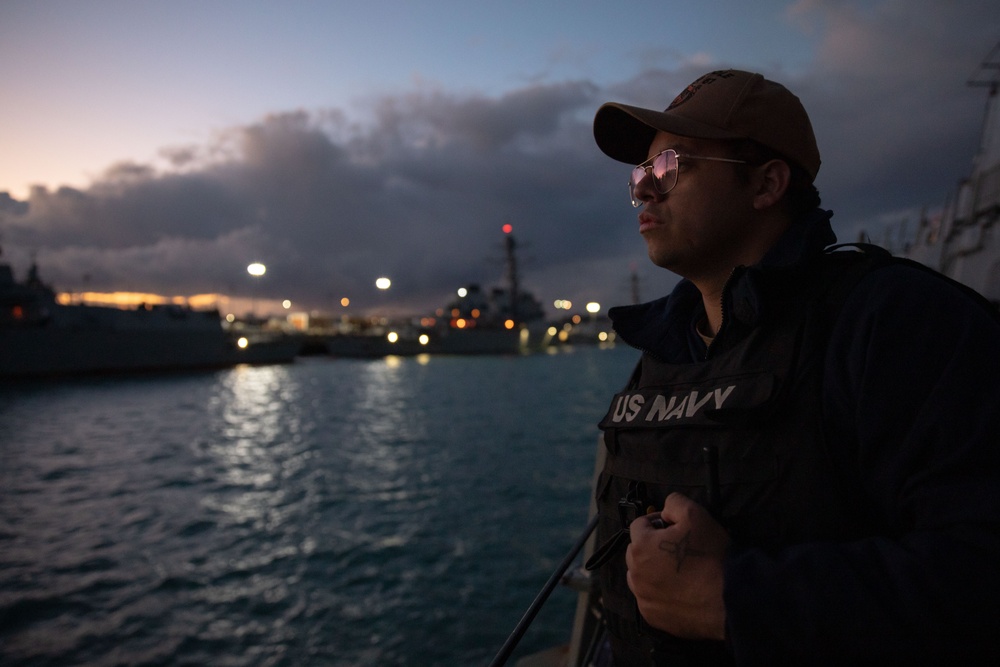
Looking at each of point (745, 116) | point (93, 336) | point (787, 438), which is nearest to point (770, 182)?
point (745, 116)

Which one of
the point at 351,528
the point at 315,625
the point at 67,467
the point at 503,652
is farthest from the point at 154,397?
the point at 503,652

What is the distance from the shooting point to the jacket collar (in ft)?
4.41

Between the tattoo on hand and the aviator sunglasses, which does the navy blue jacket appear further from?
the aviator sunglasses

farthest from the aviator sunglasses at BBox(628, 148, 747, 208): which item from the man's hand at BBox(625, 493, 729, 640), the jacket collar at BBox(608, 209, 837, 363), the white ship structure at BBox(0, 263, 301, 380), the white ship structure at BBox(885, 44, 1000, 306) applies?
the white ship structure at BBox(0, 263, 301, 380)

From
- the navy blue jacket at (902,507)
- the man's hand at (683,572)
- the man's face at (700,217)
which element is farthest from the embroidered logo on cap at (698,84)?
the man's hand at (683,572)

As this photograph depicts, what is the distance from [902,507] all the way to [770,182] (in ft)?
3.13

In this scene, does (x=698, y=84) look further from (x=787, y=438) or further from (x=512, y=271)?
(x=512, y=271)

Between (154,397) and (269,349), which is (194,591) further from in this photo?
(269,349)

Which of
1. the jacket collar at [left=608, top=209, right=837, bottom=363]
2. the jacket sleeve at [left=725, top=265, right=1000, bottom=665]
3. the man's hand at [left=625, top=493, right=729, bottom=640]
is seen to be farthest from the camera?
the jacket collar at [left=608, top=209, right=837, bottom=363]

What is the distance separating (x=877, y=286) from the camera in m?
1.13

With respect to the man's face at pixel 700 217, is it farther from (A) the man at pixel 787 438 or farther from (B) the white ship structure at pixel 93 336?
(B) the white ship structure at pixel 93 336

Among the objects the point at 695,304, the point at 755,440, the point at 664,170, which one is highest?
the point at 664,170

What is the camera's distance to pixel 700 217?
5.24 ft

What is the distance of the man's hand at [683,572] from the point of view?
3.58 ft
